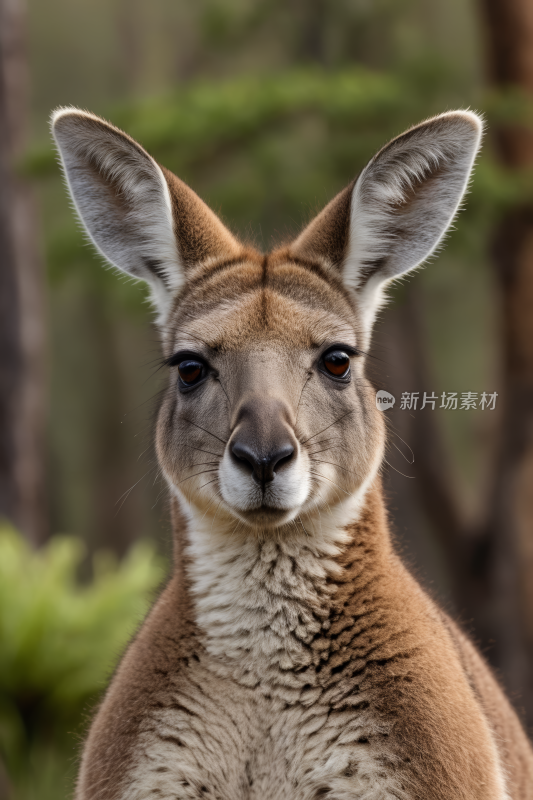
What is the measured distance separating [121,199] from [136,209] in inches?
3.8

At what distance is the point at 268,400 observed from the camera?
324cm

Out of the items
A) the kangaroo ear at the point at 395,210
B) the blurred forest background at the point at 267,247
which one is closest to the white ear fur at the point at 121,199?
the blurred forest background at the point at 267,247

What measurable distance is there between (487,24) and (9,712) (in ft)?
31.3

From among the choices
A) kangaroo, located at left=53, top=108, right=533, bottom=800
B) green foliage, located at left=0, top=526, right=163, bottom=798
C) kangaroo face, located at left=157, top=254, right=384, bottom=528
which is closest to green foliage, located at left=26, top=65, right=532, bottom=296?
green foliage, located at left=0, top=526, right=163, bottom=798

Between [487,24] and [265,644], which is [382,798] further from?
[487,24]

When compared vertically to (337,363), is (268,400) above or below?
below

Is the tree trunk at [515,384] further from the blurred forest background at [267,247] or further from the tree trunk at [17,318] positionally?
the tree trunk at [17,318]

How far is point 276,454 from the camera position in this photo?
3.04 m

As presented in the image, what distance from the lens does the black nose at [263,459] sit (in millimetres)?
3025

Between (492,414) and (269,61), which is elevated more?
(269,61)

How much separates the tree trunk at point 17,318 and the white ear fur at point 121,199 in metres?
8.17

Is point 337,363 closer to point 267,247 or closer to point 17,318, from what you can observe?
point 267,247

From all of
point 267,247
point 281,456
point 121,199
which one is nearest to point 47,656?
point 267,247

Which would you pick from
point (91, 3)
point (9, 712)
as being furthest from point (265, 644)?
point (91, 3)
